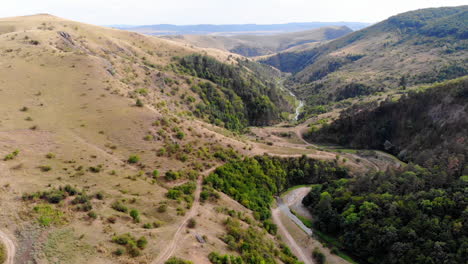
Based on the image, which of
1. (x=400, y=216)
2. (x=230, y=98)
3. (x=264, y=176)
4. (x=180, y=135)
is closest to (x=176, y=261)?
(x=180, y=135)

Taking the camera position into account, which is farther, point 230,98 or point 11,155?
point 230,98

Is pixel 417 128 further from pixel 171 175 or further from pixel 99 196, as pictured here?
pixel 99 196

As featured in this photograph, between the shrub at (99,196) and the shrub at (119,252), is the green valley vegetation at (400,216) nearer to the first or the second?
the shrub at (119,252)

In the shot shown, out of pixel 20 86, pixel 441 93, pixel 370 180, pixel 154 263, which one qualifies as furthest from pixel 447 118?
pixel 20 86

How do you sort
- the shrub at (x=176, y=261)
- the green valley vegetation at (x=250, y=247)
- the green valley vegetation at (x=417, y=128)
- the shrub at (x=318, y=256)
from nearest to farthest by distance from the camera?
the shrub at (x=176, y=261) < the green valley vegetation at (x=250, y=247) < the shrub at (x=318, y=256) < the green valley vegetation at (x=417, y=128)

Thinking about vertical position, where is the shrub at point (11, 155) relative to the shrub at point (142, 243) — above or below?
above

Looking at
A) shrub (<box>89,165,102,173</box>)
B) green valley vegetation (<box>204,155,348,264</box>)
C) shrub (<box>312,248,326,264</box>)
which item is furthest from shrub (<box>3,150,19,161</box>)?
shrub (<box>312,248,326,264</box>)

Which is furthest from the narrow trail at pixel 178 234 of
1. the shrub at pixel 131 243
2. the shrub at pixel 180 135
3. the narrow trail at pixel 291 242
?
the narrow trail at pixel 291 242
